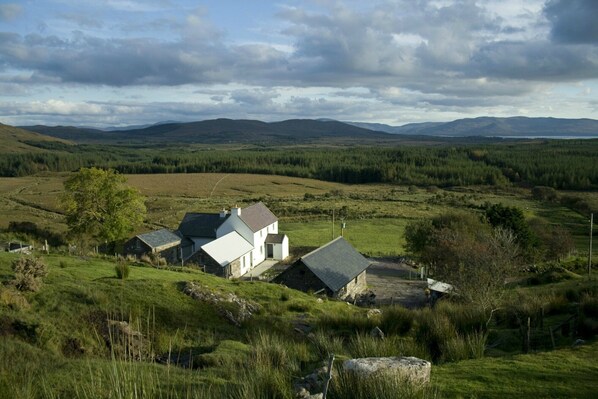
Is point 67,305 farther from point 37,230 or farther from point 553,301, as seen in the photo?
point 37,230

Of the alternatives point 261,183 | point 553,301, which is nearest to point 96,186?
point 553,301

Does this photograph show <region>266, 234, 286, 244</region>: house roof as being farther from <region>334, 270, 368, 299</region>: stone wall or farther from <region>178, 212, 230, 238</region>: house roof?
<region>334, 270, 368, 299</region>: stone wall

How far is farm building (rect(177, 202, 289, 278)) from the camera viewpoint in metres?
38.5

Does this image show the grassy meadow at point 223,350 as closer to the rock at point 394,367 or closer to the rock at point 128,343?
the rock at point 128,343

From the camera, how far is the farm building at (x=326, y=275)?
31938mm

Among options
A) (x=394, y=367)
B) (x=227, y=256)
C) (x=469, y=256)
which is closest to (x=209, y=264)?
(x=227, y=256)

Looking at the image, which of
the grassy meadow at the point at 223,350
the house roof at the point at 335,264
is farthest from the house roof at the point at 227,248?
the grassy meadow at the point at 223,350

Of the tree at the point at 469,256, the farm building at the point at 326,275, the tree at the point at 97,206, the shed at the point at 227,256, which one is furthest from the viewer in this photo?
the tree at the point at 97,206

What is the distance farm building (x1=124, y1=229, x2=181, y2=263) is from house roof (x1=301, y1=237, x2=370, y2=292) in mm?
13589

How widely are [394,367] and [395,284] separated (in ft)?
107

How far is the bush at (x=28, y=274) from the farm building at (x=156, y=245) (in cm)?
2402

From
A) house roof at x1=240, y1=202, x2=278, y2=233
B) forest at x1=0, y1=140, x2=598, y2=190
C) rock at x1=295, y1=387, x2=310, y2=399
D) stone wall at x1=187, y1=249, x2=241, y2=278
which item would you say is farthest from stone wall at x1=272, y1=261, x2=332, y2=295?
forest at x1=0, y1=140, x2=598, y2=190

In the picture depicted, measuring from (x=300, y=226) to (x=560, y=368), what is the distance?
57323 millimetres

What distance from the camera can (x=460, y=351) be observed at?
33.9 ft
